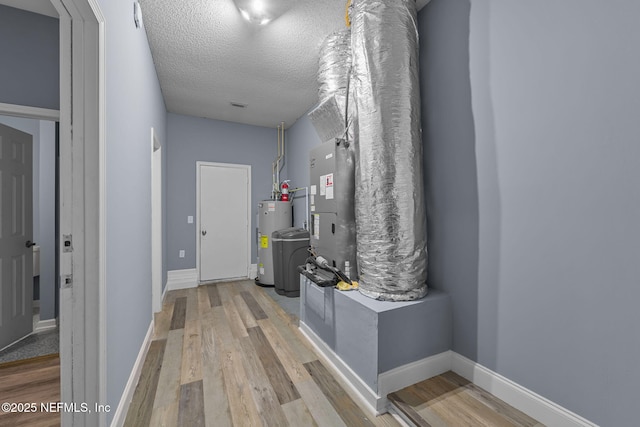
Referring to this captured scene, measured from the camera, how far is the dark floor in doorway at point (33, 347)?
2.06m

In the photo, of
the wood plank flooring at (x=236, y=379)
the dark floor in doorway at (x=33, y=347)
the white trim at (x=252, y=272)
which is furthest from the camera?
the white trim at (x=252, y=272)

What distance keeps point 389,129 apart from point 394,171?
275mm

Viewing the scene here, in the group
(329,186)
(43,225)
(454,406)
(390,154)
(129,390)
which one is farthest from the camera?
(43,225)

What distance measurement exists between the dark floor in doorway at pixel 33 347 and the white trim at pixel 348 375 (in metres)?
2.18

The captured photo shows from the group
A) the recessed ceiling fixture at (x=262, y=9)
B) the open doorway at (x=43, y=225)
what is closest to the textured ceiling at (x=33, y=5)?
the open doorway at (x=43, y=225)

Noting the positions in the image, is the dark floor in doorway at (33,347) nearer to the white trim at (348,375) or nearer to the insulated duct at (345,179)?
the white trim at (348,375)

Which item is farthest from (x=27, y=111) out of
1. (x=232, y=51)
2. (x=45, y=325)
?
(x=45, y=325)

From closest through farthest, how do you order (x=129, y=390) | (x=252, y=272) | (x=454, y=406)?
(x=454, y=406), (x=129, y=390), (x=252, y=272)

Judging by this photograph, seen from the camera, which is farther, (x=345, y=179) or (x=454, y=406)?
(x=345, y=179)

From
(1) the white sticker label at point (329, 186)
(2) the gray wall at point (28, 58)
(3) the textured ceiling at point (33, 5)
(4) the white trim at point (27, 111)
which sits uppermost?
(3) the textured ceiling at point (33, 5)

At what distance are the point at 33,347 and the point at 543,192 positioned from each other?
3.90 metres

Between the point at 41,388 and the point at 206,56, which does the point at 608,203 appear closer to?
the point at 206,56

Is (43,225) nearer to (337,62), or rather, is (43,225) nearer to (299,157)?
(299,157)

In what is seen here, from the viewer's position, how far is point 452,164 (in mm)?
1793
